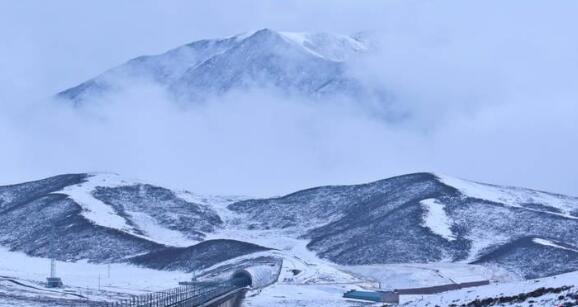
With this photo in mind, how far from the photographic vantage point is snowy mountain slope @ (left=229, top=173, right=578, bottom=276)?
140m

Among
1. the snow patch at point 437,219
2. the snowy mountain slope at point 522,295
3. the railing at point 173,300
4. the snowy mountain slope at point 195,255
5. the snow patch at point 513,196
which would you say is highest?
the snow patch at point 513,196

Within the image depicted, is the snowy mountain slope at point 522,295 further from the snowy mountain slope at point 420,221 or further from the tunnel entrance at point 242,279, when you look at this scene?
the snowy mountain slope at point 420,221

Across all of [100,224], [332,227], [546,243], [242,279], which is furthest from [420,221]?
[242,279]

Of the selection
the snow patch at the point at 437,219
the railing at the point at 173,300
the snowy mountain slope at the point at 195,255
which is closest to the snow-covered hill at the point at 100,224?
the snowy mountain slope at the point at 195,255

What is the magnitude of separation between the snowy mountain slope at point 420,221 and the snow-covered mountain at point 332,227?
243 mm

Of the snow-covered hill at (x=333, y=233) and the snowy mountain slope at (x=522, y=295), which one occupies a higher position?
the snow-covered hill at (x=333, y=233)

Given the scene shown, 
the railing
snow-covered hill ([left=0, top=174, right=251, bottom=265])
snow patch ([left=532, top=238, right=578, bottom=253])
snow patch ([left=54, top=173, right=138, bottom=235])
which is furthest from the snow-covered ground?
snow patch ([left=532, top=238, right=578, bottom=253])

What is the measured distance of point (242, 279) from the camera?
101938 mm

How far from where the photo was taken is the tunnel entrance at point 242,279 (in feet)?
329

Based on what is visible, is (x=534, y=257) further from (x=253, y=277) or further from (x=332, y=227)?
(x=332, y=227)

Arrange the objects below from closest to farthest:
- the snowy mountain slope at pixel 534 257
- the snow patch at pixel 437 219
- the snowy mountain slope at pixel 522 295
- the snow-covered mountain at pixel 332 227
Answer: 1. the snowy mountain slope at pixel 522 295
2. the snowy mountain slope at pixel 534 257
3. the snow-covered mountain at pixel 332 227
4. the snow patch at pixel 437 219

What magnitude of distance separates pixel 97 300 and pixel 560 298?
55681 millimetres

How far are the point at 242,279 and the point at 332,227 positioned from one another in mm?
69095

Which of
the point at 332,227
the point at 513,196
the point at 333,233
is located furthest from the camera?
the point at 513,196
